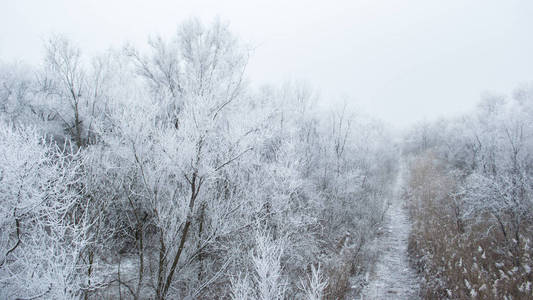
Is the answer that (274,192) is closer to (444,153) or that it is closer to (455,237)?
(455,237)

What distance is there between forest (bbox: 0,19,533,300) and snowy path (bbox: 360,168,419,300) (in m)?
0.22

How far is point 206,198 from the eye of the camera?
6660 millimetres

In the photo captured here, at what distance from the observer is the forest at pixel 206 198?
4514 mm

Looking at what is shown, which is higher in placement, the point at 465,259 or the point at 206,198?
the point at 206,198

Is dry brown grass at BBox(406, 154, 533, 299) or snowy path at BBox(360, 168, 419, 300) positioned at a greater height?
dry brown grass at BBox(406, 154, 533, 299)

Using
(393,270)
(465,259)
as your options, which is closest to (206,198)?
(393,270)

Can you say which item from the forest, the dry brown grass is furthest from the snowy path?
the dry brown grass

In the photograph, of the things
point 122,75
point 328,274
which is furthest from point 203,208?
point 122,75

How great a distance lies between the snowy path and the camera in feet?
24.4

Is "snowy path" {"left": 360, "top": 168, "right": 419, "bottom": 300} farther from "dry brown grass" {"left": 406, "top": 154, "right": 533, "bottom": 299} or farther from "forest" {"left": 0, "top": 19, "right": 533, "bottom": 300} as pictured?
"dry brown grass" {"left": 406, "top": 154, "right": 533, "bottom": 299}

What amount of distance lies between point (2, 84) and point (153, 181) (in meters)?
14.5

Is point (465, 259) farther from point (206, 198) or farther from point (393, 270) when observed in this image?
point (206, 198)

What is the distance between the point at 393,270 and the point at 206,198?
6936 millimetres

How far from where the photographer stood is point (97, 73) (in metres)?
12.5
